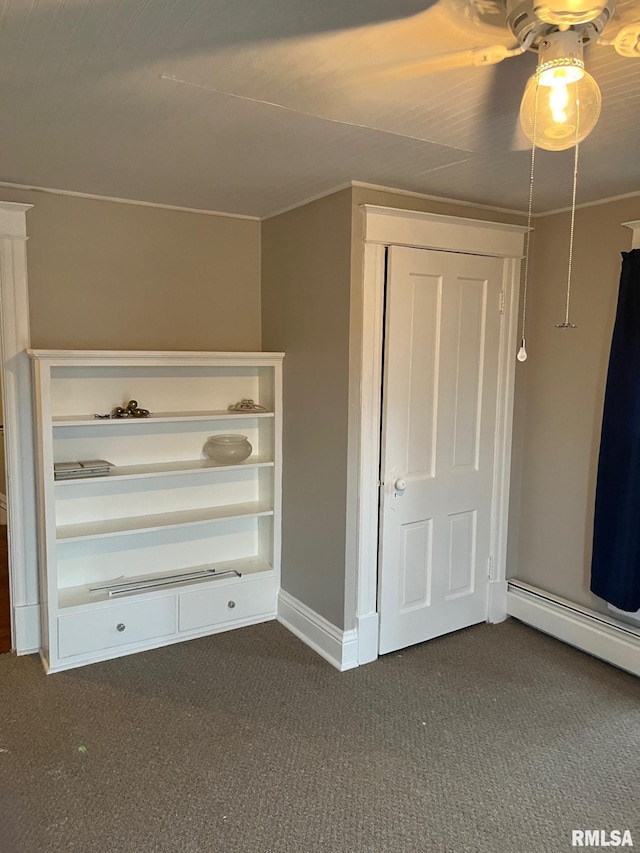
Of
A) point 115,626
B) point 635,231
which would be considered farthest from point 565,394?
point 115,626

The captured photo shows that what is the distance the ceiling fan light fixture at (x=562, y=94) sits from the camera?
1273 millimetres

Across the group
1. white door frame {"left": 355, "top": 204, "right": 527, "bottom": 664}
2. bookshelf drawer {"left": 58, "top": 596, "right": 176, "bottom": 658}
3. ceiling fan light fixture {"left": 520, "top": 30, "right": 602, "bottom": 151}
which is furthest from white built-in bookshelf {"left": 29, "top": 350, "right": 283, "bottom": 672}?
ceiling fan light fixture {"left": 520, "top": 30, "right": 602, "bottom": 151}

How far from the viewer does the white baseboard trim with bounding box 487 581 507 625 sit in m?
3.50

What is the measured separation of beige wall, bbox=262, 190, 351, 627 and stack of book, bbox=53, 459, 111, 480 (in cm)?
95

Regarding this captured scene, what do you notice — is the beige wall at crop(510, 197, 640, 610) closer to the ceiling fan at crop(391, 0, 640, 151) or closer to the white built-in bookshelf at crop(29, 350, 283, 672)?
the white built-in bookshelf at crop(29, 350, 283, 672)

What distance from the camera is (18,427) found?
2.96m

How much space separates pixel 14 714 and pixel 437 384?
2354mm

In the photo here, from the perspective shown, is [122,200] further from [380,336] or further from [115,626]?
[115,626]

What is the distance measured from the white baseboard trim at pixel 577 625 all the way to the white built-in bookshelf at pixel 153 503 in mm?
1374

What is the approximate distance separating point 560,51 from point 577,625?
2.74 metres

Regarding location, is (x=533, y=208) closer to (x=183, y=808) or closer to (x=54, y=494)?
(x=54, y=494)

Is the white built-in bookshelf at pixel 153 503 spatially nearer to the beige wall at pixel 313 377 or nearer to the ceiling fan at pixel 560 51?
the beige wall at pixel 313 377

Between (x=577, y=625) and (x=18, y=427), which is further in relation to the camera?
(x=577, y=625)
